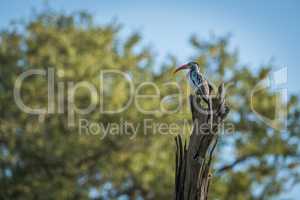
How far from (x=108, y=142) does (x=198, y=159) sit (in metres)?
13.0

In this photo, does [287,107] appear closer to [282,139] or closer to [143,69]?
[282,139]

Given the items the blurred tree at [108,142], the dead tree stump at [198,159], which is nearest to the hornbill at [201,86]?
the dead tree stump at [198,159]

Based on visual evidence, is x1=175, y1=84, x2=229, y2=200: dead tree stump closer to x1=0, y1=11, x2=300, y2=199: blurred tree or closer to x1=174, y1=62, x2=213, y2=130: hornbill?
x1=174, y1=62, x2=213, y2=130: hornbill

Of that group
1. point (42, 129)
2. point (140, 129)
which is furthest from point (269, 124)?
point (42, 129)

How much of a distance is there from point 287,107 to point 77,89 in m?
7.50

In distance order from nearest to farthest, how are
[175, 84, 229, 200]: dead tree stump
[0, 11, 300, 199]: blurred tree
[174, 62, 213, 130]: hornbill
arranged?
[175, 84, 229, 200]: dead tree stump → [174, 62, 213, 130]: hornbill → [0, 11, 300, 199]: blurred tree

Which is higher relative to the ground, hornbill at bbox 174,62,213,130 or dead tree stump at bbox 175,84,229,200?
hornbill at bbox 174,62,213,130

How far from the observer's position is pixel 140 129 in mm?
19109

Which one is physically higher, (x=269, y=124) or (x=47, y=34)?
(x=47, y=34)

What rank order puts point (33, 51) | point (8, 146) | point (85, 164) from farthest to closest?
point (33, 51) → point (85, 164) → point (8, 146)

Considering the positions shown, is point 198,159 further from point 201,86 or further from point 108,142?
point 108,142

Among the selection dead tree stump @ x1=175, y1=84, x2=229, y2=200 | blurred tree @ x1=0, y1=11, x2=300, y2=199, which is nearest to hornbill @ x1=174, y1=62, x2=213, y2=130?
dead tree stump @ x1=175, y1=84, x2=229, y2=200

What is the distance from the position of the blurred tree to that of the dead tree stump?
1140 cm

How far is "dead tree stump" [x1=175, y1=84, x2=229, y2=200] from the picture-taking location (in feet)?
19.5
